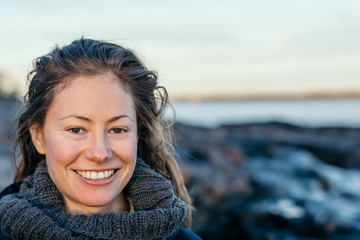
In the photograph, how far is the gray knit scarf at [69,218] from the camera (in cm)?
209

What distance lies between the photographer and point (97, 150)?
218cm

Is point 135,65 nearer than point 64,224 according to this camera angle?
No

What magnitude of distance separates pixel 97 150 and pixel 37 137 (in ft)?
1.55

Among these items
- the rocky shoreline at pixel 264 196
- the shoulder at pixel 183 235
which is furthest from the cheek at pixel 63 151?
the rocky shoreline at pixel 264 196

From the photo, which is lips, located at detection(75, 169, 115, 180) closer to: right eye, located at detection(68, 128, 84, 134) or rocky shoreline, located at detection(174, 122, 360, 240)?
right eye, located at detection(68, 128, 84, 134)

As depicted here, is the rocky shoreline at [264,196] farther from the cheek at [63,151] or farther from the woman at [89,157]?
the cheek at [63,151]

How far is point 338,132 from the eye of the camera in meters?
25.7

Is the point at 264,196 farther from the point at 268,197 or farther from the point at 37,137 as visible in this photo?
the point at 37,137

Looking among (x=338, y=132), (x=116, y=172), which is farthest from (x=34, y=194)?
(x=338, y=132)

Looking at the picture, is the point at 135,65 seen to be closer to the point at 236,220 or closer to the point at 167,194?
the point at 167,194

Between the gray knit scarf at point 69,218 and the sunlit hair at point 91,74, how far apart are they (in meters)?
0.27

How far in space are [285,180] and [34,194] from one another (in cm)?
945

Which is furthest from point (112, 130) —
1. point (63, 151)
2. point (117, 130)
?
point (63, 151)

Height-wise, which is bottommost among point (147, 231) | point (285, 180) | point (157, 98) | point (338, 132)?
point (338, 132)
